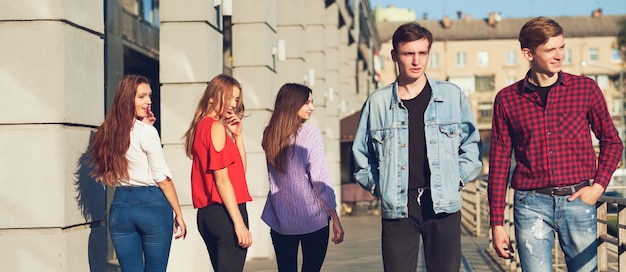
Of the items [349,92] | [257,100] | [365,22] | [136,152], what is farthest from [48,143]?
[365,22]

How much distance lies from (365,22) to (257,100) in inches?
1116

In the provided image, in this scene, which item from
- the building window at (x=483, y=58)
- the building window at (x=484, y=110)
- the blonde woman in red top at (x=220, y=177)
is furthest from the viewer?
the building window at (x=483, y=58)

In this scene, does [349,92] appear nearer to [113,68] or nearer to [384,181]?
[113,68]

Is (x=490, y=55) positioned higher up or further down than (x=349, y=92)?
higher up

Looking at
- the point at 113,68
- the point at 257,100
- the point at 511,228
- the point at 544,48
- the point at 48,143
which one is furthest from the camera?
the point at 257,100

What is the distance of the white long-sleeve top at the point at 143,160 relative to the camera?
6219 millimetres

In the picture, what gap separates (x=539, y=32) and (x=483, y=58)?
86.3 meters

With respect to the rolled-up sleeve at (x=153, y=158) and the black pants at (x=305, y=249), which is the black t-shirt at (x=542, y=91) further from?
the rolled-up sleeve at (x=153, y=158)

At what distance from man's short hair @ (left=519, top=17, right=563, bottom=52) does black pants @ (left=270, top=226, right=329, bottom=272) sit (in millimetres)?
1958

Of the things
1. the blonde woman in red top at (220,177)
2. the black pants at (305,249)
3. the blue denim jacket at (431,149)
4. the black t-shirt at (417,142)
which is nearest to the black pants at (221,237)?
the blonde woman in red top at (220,177)

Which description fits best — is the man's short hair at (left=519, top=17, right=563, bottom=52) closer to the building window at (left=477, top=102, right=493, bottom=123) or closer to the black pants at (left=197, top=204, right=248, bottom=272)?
the black pants at (left=197, top=204, right=248, bottom=272)

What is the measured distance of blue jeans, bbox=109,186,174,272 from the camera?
614cm

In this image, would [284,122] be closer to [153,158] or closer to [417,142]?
[153,158]

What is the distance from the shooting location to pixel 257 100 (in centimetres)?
1452
